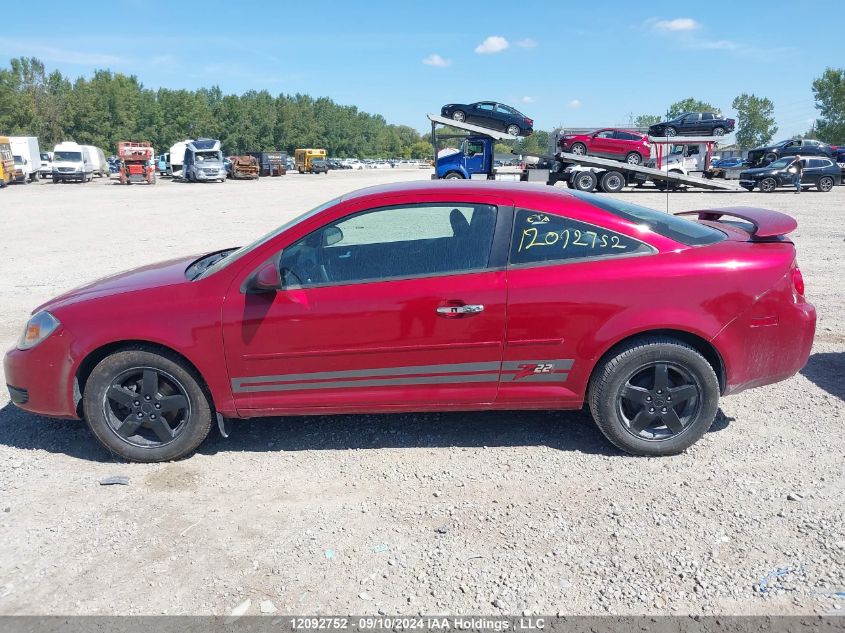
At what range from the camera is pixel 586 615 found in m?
2.55

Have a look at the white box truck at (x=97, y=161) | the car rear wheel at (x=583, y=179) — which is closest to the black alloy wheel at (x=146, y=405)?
the car rear wheel at (x=583, y=179)

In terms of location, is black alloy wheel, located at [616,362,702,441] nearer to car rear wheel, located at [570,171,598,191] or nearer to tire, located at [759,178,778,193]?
car rear wheel, located at [570,171,598,191]

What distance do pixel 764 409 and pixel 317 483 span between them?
3.11 meters

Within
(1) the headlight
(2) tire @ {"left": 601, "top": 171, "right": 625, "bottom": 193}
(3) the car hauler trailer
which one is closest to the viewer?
(1) the headlight

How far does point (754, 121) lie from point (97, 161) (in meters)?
103

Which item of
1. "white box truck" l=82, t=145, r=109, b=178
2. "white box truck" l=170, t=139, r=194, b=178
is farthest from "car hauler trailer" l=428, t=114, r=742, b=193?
"white box truck" l=82, t=145, r=109, b=178

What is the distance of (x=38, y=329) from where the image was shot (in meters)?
3.84

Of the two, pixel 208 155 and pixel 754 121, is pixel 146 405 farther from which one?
pixel 754 121

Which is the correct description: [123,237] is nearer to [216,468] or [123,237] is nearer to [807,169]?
[216,468]

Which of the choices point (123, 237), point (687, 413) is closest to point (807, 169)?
point (123, 237)

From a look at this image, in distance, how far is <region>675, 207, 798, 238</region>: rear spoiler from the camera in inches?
154

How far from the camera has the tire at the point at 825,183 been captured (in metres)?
29.6

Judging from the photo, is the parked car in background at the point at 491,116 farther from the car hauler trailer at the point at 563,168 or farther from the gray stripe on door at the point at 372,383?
the gray stripe on door at the point at 372,383

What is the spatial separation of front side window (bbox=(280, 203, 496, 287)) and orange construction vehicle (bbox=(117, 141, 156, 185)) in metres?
44.9
